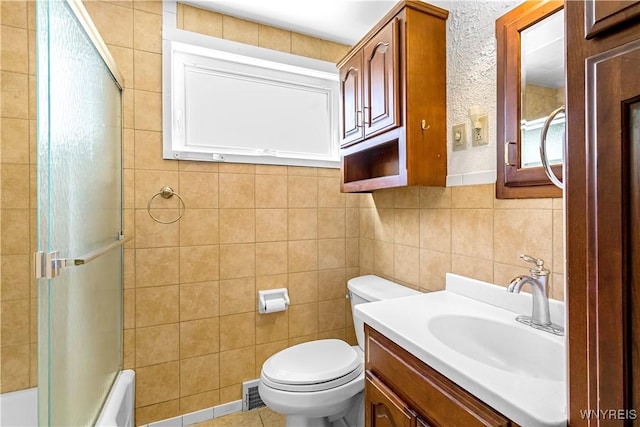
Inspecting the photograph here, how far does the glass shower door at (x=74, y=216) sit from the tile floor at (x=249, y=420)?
67cm

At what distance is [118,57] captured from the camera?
154cm

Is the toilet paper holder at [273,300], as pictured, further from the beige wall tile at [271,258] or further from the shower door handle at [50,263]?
the shower door handle at [50,263]

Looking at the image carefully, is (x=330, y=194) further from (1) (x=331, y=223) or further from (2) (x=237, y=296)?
(2) (x=237, y=296)

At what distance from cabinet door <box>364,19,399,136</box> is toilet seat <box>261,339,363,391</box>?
114cm

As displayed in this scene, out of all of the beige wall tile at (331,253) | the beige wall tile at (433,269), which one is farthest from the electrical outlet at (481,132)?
the beige wall tile at (331,253)

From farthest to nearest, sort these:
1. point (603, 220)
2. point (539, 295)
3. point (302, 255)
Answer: point (302, 255) < point (539, 295) < point (603, 220)

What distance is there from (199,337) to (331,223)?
Result: 3.48ft

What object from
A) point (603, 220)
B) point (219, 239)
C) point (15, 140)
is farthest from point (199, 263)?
point (603, 220)

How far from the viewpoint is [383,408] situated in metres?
0.97

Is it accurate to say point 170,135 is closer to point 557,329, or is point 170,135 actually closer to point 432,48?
point 432,48

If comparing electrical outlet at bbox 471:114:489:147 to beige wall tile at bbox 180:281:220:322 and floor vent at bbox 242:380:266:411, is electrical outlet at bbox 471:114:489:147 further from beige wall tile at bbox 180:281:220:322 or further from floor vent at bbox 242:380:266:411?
floor vent at bbox 242:380:266:411

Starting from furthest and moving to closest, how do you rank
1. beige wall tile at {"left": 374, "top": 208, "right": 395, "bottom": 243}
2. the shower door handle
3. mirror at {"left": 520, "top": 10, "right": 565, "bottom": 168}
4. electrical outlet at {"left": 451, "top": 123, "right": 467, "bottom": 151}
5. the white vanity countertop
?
1. beige wall tile at {"left": 374, "top": 208, "right": 395, "bottom": 243}
2. electrical outlet at {"left": 451, "top": 123, "right": 467, "bottom": 151}
3. mirror at {"left": 520, "top": 10, "right": 565, "bottom": 168}
4. the shower door handle
5. the white vanity countertop

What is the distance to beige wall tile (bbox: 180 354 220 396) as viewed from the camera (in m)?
1.68

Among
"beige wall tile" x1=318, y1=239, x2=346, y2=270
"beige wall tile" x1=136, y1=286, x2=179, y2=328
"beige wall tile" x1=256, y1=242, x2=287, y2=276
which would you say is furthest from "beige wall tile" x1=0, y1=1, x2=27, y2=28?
"beige wall tile" x1=318, y1=239, x2=346, y2=270
